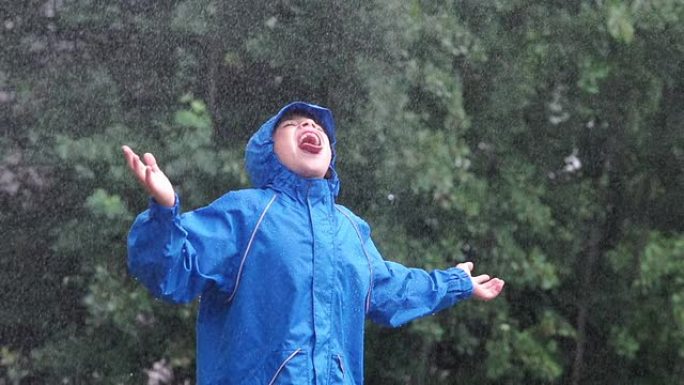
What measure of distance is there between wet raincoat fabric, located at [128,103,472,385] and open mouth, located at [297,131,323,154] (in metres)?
0.09

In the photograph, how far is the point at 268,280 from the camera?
290cm

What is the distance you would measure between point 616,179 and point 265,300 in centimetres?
355

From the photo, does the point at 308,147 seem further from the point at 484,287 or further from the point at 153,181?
the point at 484,287

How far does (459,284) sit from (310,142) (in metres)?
0.65

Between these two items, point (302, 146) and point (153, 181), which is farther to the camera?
point (302, 146)

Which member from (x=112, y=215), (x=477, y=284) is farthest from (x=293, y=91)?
(x=477, y=284)

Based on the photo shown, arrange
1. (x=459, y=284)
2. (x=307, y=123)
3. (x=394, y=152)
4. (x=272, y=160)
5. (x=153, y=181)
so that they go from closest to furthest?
(x=153, y=181)
(x=272, y=160)
(x=307, y=123)
(x=459, y=284)
(x=394, y=152)

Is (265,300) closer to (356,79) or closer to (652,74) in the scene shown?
(356,79)

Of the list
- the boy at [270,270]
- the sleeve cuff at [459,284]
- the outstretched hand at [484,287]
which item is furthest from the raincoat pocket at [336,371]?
the outstretched hand at [484,287]

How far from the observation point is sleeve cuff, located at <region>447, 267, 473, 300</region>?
3420 mm

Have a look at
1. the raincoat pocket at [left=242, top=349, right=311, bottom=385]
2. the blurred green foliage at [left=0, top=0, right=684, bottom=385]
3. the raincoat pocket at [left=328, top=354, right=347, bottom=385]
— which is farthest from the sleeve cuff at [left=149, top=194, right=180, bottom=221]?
the blurred green foliage at [left=0, top=0, right=684, bottom=385]

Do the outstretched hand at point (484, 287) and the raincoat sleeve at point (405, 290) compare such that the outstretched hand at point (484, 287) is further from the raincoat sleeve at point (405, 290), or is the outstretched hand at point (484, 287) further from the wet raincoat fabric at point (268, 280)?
the wet raincoat fabric at point (268, 280)

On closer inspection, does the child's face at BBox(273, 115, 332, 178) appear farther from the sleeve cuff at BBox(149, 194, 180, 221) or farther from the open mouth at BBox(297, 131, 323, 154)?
the sleeve cuff at BBox(149, 194, 180, 221)

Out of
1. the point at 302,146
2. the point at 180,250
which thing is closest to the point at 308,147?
the point at 302,146
